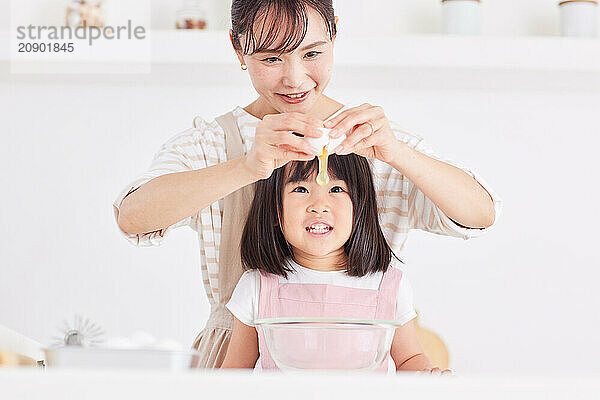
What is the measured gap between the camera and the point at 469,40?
2283mm

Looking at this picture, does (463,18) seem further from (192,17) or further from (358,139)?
(358,139)

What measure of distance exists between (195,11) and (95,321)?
95 centimetres

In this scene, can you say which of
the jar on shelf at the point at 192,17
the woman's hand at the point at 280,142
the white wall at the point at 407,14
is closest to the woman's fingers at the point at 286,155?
the woman's hand at the point at 280,142

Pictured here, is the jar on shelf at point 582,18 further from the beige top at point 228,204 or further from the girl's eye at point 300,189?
the girl's eye at point 300,189

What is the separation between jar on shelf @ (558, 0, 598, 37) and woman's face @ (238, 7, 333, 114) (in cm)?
133

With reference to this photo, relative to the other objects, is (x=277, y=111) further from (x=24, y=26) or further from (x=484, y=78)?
(x=24, y=26)

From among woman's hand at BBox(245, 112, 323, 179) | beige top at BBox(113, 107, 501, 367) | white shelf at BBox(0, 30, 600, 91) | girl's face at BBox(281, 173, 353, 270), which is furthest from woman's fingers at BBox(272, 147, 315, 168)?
white shelf at BBox(0, 30, 600, 91)

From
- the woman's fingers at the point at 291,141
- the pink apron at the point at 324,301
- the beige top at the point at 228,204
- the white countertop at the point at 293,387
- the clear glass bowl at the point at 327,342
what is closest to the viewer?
the white countertop at the point at 293,387

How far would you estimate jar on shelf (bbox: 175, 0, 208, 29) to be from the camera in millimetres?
2338

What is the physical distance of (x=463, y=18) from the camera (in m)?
2.34

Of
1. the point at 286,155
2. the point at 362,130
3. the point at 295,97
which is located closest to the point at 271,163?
the point at 286,155

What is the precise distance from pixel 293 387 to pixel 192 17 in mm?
1995

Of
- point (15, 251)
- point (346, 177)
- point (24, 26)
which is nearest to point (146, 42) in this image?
point (24, 26)

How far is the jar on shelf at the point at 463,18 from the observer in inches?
92.0
